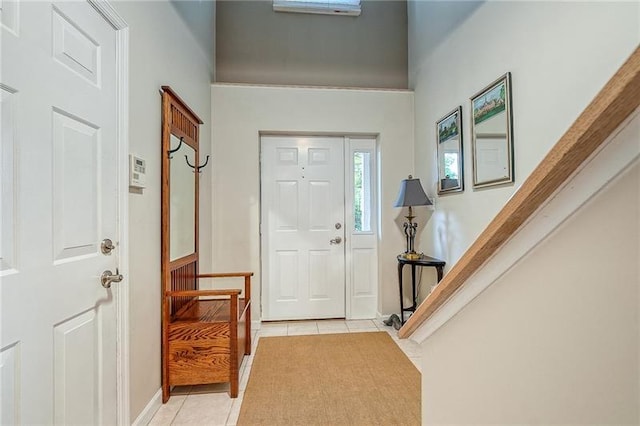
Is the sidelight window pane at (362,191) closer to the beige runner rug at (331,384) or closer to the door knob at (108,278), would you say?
the beige runner rug at (331,384)

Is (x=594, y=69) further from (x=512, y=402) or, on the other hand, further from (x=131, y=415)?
(x=131, y=415)

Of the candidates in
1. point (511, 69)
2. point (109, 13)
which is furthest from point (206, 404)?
point (511, 69)

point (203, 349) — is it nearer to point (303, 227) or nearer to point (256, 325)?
point (256, 325)

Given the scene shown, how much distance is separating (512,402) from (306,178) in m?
2.90

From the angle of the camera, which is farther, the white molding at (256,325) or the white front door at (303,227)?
the white front door at (303,227)

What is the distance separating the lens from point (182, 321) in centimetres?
195

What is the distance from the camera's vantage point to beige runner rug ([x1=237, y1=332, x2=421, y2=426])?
5.73ft

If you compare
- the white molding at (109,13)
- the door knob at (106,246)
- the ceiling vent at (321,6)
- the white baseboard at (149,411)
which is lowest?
the white baseboard at (149,411)

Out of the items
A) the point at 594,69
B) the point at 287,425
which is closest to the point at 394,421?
the point at 287,425

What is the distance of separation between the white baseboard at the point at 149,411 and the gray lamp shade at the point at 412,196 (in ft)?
7.48

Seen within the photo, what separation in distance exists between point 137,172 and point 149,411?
1320 millimetres

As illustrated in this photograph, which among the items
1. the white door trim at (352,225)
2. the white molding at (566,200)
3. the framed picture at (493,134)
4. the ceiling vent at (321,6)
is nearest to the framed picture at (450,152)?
the framed picture at (493,134)

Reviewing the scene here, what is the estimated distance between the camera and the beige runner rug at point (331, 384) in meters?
1.75

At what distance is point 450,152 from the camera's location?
259 cm
